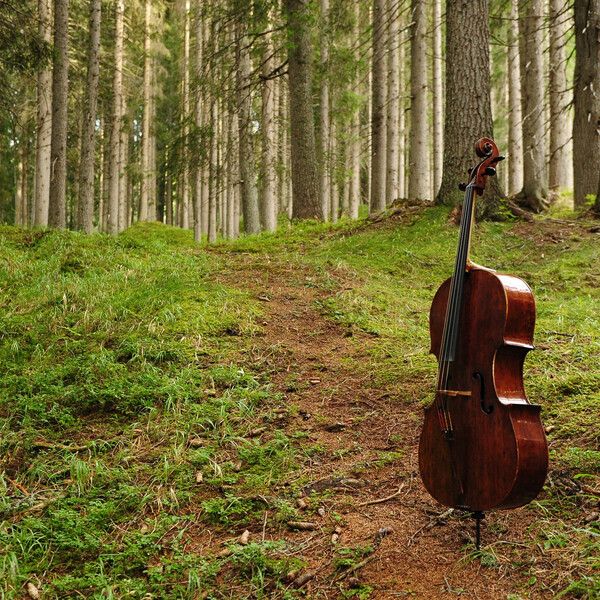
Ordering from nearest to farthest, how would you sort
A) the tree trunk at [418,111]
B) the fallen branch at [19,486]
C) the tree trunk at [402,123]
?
the fallen branch at [19,486]
the tree trunk at [418,111]
the tree trunk at [402,123]

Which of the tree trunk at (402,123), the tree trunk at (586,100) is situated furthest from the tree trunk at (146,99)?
the tree trunk at (586,100)

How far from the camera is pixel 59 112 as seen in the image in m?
11.7

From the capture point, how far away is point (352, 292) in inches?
238

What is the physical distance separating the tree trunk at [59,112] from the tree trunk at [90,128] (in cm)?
50

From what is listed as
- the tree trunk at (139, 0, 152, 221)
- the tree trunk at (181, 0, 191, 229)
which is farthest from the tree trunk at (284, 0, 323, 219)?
the tree trunk at (139, 0, 152, 221)

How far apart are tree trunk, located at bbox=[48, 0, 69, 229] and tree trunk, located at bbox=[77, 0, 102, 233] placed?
504 millimetres

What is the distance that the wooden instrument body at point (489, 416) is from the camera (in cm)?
216

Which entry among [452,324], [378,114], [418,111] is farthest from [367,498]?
[378,114]

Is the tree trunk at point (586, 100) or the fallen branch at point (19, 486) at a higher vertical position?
the tree trunk at point (586, 100)

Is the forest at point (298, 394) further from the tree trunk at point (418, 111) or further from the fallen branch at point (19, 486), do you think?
the tree trunk at point (418, 111)

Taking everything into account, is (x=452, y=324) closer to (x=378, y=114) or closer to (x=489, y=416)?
(x=489, y=416)

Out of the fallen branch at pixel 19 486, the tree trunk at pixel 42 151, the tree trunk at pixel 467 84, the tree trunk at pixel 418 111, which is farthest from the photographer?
the tree trunk at pixel 42 151

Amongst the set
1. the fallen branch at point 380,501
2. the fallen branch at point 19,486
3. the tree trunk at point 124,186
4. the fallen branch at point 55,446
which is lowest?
the fallen branch at point 380,501

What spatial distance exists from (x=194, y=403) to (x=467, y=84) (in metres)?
6.06
